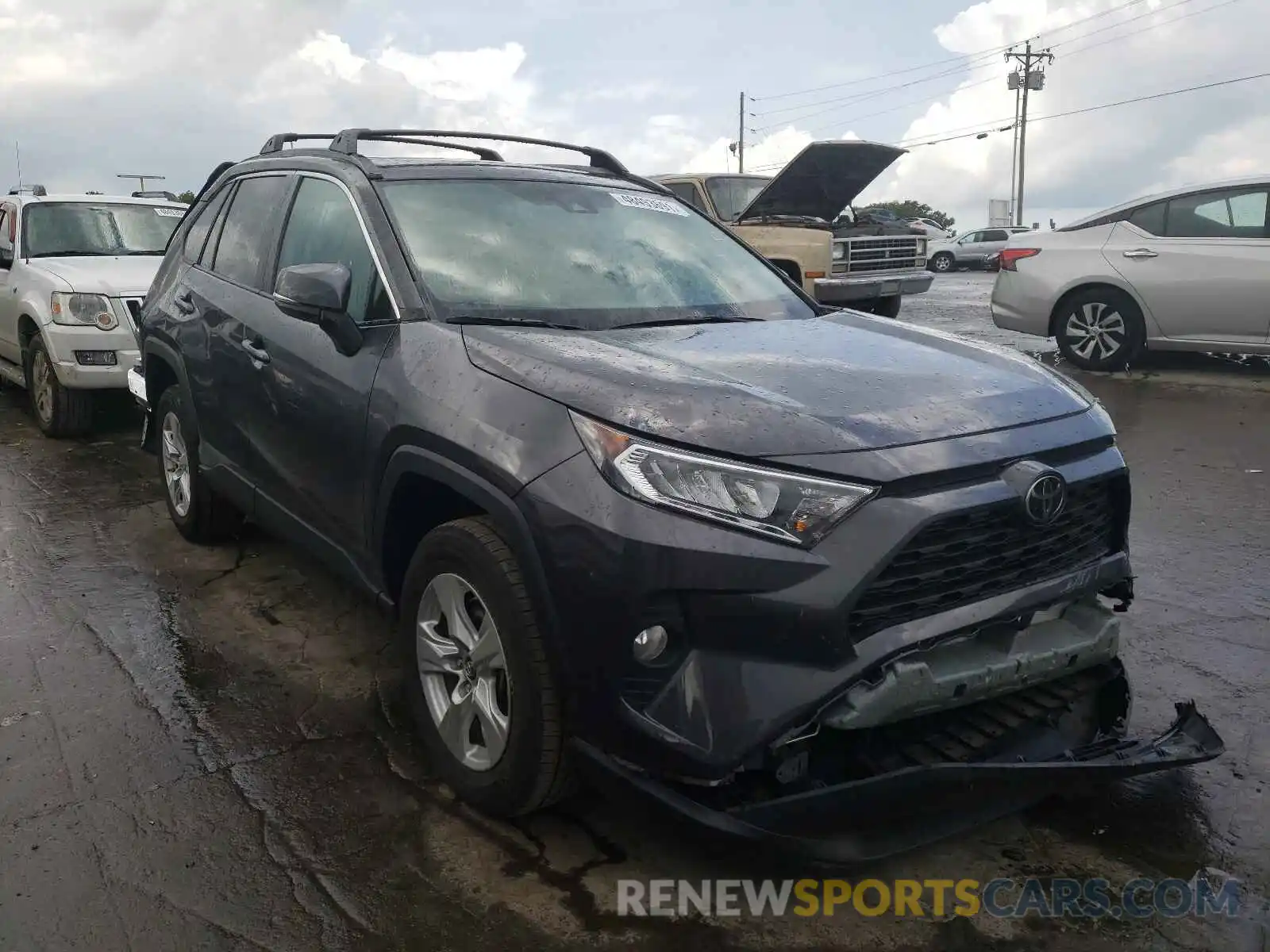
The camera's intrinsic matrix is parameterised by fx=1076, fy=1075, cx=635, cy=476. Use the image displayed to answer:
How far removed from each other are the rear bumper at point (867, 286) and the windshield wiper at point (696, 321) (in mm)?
7410

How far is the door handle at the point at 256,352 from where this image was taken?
12.7 ft

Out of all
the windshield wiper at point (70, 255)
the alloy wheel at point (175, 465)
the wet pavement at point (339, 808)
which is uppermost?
the windshield wiper at point (70, 255)

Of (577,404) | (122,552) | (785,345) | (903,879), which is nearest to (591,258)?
(785,345)

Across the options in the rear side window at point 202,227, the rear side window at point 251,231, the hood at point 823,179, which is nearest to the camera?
the rear side window at point 251,231

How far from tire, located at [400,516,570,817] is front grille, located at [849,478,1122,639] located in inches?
30.6

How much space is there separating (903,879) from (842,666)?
2.46 feet

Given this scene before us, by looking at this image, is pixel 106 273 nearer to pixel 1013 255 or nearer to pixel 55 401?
pixel 55 401

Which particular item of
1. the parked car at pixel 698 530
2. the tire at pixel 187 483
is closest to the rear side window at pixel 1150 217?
the parked car at pixel 698 530

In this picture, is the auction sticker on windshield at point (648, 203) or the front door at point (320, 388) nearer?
the front door at point (320, 388)

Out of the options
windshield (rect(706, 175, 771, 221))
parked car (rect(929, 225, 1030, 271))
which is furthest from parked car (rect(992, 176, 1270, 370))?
Answer: parked car (rect(929, 225, 1030, 271))

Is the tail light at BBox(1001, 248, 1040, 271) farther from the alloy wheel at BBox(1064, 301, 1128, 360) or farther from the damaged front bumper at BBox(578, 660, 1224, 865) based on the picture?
the damaged front bumper at BBox(578, 660, 1224, 865)

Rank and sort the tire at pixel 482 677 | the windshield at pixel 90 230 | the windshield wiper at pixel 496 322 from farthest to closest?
Result: the windshield at pixel 90 230 < the windshield wiper at pixel 496 322 < the tire at pixel 482 677

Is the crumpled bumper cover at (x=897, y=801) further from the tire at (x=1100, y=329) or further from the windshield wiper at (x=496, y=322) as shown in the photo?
the tire at (x=1100, y=329)

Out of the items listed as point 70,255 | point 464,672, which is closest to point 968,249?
point 70,255
